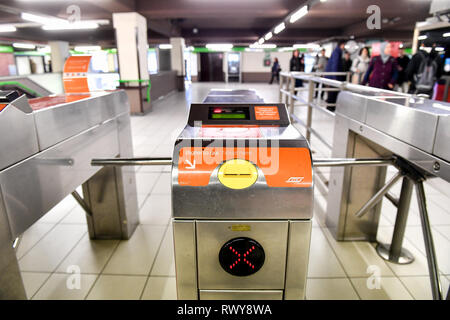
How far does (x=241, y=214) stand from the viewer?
0.99m

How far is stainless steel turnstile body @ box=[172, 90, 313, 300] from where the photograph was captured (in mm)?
967

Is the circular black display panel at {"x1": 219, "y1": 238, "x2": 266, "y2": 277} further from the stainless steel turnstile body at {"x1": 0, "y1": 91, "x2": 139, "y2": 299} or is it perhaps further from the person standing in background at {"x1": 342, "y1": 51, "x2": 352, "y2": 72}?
the person standing in background at {"x1": 342, "y1": 51, "x2": 352, "y2": 72}

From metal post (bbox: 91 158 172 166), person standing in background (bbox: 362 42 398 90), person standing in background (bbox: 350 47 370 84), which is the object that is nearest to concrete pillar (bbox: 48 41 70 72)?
person standing in background (bbox: 350 47 370 84)

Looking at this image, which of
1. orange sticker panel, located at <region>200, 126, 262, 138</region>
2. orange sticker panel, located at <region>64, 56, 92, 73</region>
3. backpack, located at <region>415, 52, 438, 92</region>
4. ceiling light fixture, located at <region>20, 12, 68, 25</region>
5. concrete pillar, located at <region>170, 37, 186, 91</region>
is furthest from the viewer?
concrete pillar, located at <region>170, 37, 186, 91</region>

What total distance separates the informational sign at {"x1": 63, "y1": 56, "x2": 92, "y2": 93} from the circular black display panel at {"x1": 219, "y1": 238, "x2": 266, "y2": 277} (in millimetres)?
1472

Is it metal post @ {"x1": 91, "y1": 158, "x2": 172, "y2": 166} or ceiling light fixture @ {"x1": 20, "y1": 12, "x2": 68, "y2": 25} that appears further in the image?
ceiling light fixture @ {"x1": 20, "y1": 12, "x2": 68, "y2": 25}

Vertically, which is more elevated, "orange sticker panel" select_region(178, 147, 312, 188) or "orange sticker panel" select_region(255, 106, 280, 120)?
"orange sticker panel" select_region(255, 106, 280, 120)

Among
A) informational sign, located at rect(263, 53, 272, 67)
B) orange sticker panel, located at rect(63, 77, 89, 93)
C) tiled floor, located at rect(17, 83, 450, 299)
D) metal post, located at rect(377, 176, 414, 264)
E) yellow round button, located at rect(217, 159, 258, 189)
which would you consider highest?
informational sign, located at rect(263, 53, 272, 67)

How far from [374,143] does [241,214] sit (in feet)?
4.63

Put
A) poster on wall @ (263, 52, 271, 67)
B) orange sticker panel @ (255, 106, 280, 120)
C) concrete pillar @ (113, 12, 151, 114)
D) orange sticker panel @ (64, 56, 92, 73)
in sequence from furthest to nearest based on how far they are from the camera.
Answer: poster on wall @ (263, 52, 271, 67)
concrete pillar @ (113, 12, 151, 114)
orange sticker panel @ (64, 56, 92, 73)
orange sticker panel @ (255, 106, 280, 120)

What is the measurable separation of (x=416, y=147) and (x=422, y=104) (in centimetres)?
25

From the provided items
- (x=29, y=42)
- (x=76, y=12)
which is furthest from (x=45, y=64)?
(x=76, y=12)

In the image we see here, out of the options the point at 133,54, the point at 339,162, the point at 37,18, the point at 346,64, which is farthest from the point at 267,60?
the point at 339,162
